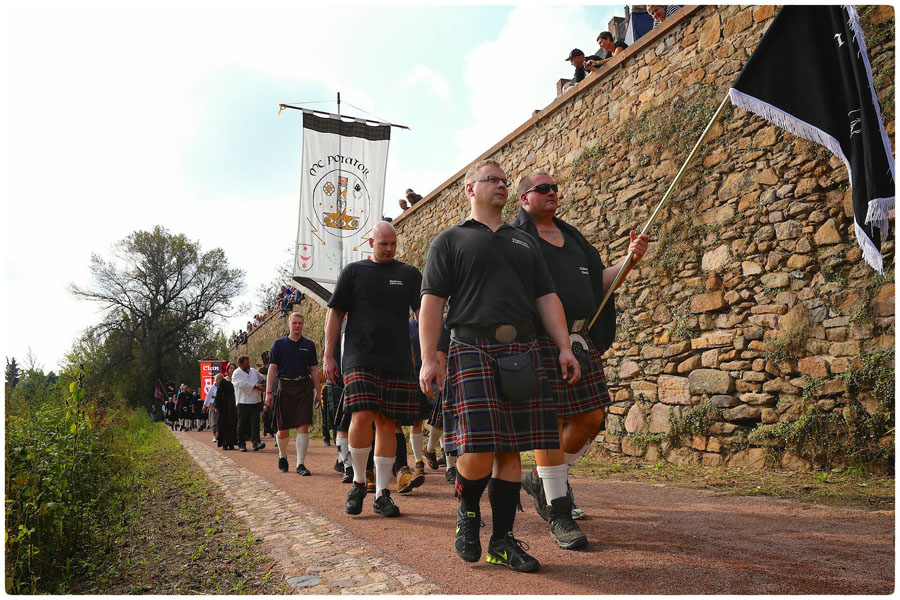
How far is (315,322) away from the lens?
64.2 feet

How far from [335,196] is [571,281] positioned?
678 centimetres

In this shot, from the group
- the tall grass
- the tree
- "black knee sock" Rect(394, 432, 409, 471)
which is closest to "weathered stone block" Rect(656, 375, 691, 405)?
"black knee sock" Rect(394, 432, 409, 471)

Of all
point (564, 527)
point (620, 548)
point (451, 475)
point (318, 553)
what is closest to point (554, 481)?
point (564, 527)

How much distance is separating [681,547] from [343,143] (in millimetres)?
8398

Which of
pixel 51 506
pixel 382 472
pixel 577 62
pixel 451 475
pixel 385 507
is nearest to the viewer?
pixel 51 506

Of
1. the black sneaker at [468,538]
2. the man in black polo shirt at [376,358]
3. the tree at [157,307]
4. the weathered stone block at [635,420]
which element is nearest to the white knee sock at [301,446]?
the man in black polo shirt at [376,358]

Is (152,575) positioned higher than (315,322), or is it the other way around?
(315,322)

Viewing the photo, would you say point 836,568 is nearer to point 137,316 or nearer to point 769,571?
point 769,571

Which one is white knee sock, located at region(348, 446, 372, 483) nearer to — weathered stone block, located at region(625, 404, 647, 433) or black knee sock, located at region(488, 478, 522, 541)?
black knee sock, located at region(488, 478, 522, 541)

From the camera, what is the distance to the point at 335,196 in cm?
952

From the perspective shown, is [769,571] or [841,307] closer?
[769,571]

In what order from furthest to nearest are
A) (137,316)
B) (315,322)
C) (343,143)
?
(137,316) < (315,322) < (343,143)

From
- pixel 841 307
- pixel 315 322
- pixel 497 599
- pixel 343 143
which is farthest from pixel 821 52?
pixel 315 322

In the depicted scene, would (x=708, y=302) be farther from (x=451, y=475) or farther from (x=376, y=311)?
(x=376, y=311)
